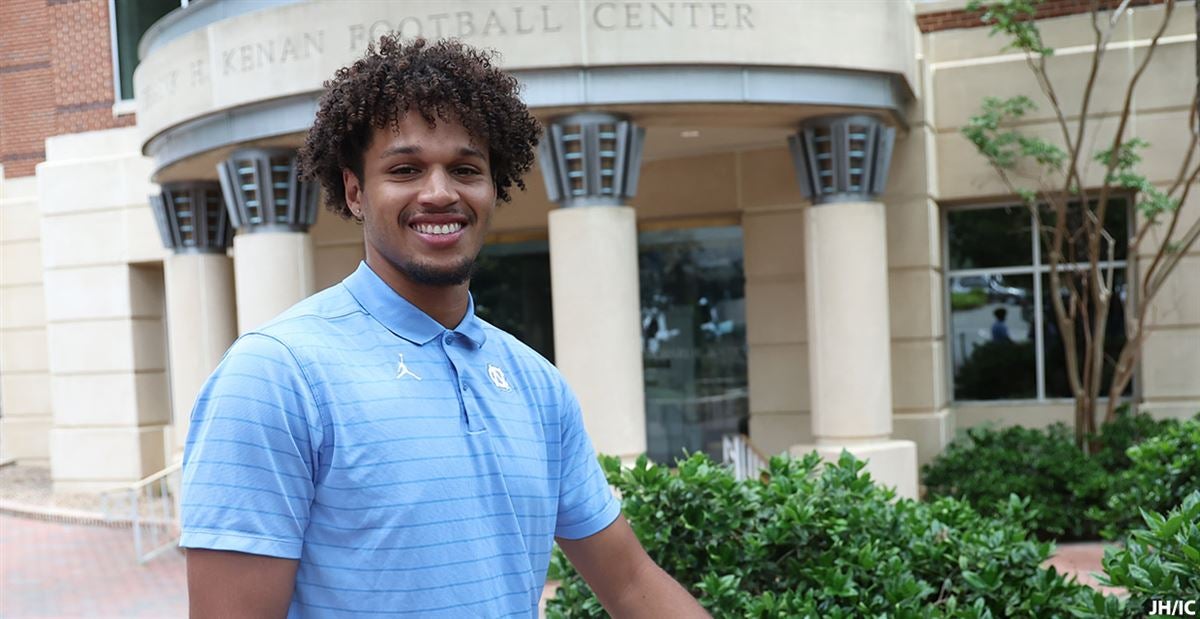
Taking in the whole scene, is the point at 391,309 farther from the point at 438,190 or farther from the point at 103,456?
the point at 103,456

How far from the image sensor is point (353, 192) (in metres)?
2.20

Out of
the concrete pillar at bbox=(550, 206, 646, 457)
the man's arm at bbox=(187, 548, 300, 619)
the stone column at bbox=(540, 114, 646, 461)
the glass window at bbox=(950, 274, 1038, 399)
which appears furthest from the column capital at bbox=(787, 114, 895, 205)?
the man's arm at bbox=(187, 548, 300, 619)

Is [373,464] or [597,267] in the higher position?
[597,267]

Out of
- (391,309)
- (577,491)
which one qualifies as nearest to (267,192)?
(577,491)

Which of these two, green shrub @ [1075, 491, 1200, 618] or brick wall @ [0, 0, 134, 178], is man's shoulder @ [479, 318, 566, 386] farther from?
brick wall @ [0, 0, 134, 178]

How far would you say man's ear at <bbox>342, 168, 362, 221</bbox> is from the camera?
2180mm

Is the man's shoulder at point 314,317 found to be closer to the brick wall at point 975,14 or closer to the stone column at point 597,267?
the stone column at point 597,267

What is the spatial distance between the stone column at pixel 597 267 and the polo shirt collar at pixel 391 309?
6843mm

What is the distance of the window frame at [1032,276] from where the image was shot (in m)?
11.4

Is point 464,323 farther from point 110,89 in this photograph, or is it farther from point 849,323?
point 110,89

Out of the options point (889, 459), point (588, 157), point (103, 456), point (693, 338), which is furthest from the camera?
point (103, 456)

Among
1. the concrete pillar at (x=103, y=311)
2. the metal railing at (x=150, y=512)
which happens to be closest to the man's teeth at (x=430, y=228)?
the metal railing at (x=150, y=512)

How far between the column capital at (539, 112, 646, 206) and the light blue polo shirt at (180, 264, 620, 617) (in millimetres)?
6777

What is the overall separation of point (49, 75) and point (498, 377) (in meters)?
16.3
